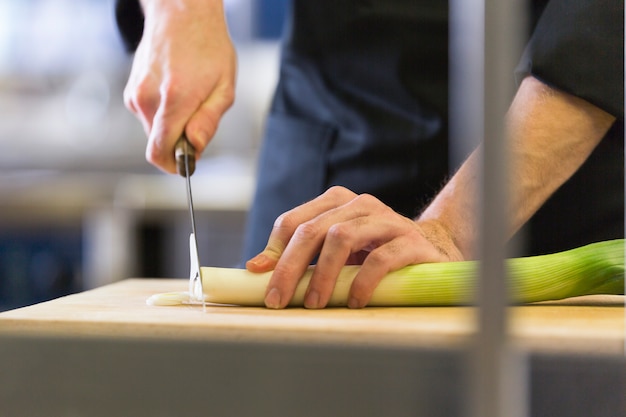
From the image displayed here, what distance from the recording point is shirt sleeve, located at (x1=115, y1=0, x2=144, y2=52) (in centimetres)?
92

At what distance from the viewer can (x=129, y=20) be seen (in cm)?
93

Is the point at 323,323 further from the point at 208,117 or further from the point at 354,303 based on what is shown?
the point at 208,117

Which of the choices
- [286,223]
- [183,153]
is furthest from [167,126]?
[286,223]

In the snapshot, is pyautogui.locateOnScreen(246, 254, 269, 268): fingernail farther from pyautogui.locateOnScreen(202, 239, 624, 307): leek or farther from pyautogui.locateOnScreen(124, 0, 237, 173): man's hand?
pyautogui.locateOnScreen(124, 0, 237, 173): man's hand

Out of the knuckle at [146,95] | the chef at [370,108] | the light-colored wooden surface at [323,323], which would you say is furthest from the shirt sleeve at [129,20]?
the light-colored wooden surface at [323,323]

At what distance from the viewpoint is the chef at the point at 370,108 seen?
1.90 ft

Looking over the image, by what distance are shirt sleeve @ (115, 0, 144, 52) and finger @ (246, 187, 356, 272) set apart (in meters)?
0.45

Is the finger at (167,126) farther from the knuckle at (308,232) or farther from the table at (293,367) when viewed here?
the table at (293,367)

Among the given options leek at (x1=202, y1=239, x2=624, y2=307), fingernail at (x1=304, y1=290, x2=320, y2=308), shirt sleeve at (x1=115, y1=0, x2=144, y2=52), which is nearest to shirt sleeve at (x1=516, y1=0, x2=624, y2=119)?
leek at (x1=202, y1=239, x2=624, y2=307)

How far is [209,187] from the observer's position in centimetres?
204

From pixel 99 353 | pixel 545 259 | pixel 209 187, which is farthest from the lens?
pixel 209 187

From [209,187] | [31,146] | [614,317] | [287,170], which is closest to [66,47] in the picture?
[31,146]

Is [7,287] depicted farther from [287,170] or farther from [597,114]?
[597,114]

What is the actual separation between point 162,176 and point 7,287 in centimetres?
50
